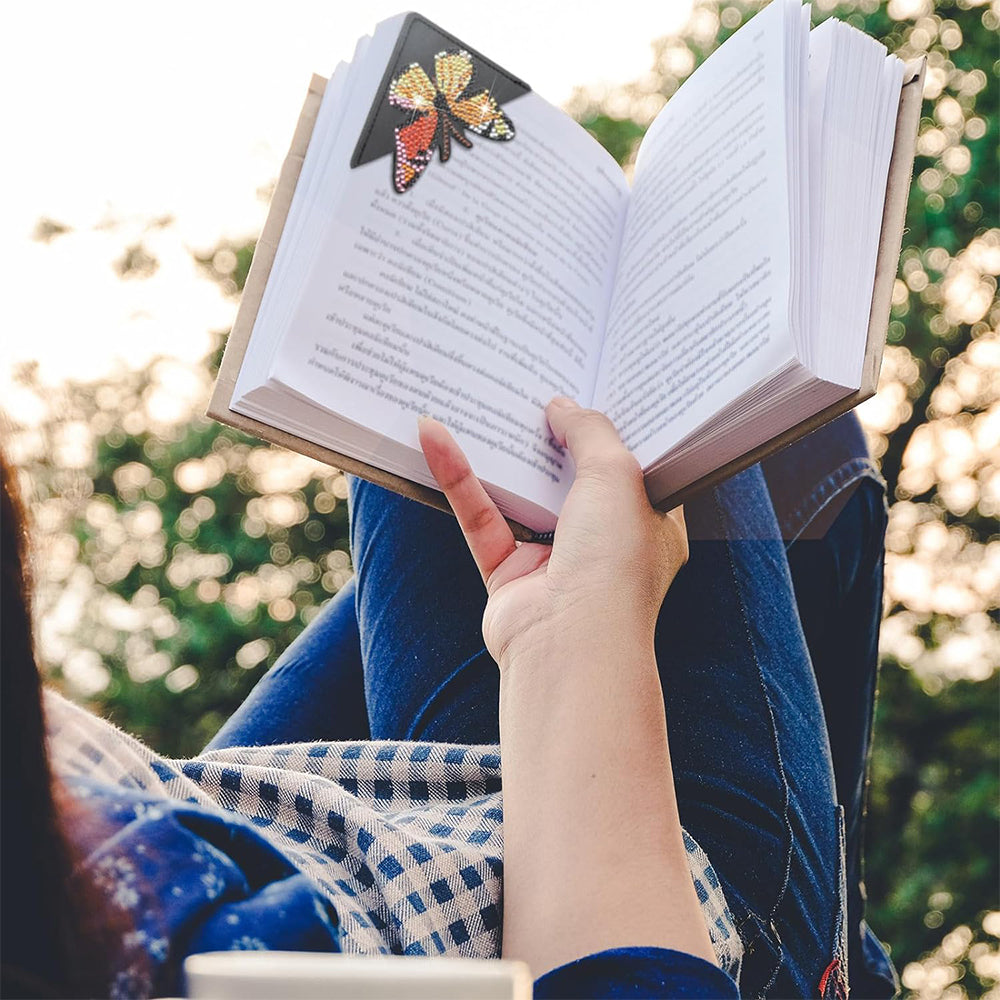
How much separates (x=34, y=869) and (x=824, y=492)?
0.72 m

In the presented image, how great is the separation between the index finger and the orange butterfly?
0.61 ft

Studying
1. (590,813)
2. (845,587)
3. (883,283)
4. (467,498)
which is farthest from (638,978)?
(845,587)

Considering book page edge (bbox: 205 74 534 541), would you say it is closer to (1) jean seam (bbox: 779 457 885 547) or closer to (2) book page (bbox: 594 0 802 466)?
(2) book page (bbox: 594 0 802 466)

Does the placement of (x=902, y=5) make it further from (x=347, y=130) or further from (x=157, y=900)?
(x=157, y=900)

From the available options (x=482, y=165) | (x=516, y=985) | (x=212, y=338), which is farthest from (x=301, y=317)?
(x=212, y=338)

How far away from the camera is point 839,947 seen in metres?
0.69

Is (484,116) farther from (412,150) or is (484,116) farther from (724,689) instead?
(724,689)

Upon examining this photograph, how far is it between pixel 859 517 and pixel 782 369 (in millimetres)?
359

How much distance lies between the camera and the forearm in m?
0.48

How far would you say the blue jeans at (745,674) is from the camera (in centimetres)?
66

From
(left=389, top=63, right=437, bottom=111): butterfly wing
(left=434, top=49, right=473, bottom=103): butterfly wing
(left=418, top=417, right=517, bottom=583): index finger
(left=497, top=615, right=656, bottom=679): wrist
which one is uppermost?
(left=434, top=49, right=473, bottom=103): butterfly wing

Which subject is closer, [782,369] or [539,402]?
[782,369]

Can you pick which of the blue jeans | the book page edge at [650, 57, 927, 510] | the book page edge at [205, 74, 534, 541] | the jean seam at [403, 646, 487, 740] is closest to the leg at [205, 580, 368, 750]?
the blue jeans

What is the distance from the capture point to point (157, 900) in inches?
14.6
